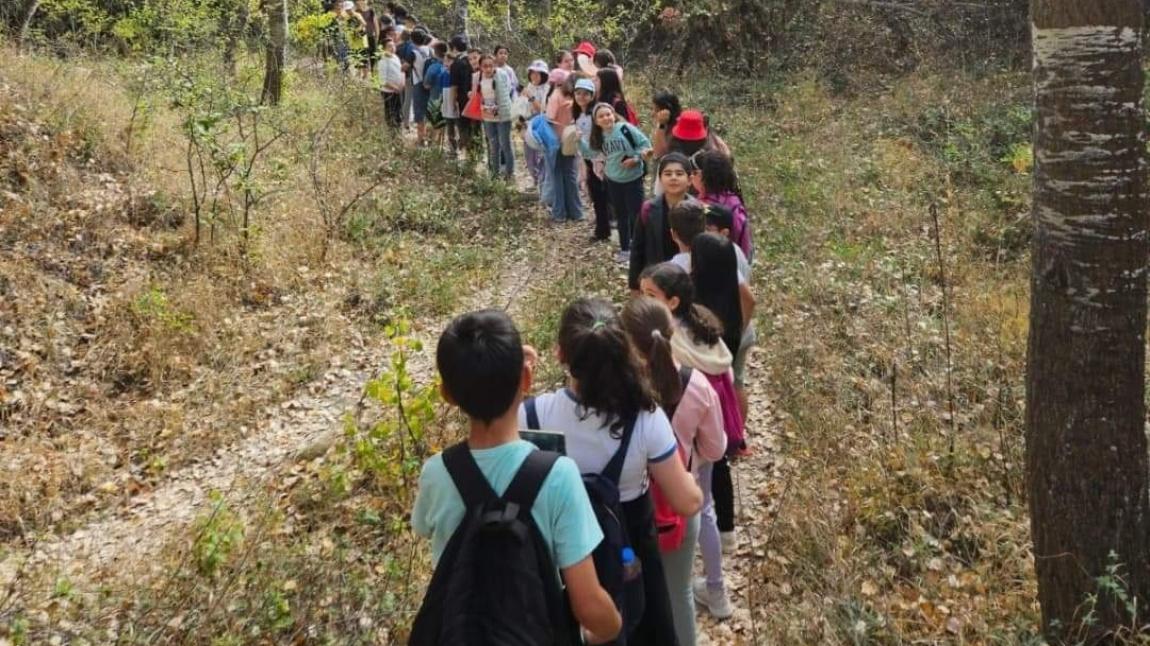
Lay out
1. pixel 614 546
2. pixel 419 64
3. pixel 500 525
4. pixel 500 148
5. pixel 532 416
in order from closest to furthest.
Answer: pixel 500 525, pixel 614 546, pixel 532 416, pixel 500 148, pixel 419 64

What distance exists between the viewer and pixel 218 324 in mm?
7469

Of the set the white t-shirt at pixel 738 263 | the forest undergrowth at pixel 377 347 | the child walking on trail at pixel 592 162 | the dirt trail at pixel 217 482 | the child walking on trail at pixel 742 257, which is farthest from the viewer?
the child walking on trail at pixel 592 162

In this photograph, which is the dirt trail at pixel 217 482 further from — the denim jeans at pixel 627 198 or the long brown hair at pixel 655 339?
the long brown hair at pixel 655 339

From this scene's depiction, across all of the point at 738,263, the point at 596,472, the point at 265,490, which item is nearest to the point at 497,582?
the point at 596,472

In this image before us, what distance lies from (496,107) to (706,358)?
8.20m

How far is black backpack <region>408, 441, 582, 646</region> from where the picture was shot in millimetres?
2082

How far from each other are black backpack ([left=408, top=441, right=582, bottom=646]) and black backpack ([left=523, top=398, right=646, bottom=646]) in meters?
0.25

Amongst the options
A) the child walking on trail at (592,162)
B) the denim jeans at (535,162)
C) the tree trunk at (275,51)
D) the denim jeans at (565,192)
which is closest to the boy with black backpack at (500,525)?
the child walking on trail at (592,162)

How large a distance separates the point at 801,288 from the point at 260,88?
31.2 ft

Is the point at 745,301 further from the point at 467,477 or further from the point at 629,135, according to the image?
the point at 629,135

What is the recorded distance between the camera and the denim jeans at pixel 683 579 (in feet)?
11.1

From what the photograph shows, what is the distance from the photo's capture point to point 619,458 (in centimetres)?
278

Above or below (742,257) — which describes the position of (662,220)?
above

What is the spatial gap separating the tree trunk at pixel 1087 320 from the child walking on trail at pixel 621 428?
158 cm
